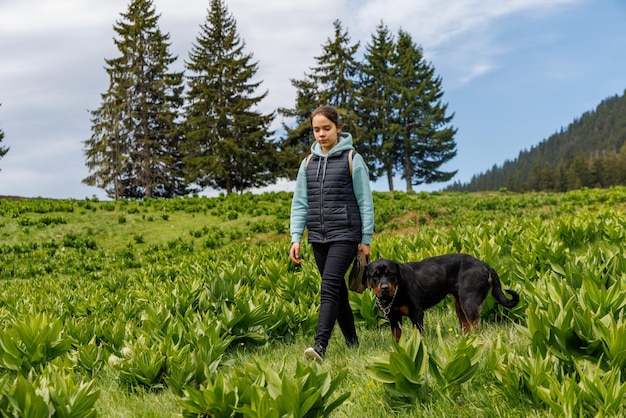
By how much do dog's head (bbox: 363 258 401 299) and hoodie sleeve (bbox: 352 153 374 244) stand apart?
35 centimetres

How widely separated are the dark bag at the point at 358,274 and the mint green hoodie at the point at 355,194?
0.17m

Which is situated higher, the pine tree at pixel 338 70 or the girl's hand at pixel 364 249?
the pine tree at pixel 338 70

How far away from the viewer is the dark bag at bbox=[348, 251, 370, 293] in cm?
482

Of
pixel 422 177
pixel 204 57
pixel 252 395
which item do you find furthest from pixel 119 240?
pixel 422 177

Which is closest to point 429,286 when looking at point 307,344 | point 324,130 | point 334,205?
point 334,205

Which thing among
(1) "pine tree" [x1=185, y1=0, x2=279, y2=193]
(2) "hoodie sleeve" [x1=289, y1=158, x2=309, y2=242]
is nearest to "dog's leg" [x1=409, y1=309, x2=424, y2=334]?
(2) "hoodie sleeve" [x1=289, y1=158, x2=309, y2=242]

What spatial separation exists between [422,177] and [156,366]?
43888mm

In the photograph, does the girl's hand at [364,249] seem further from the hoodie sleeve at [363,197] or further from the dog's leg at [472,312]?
the dog's leg at [472,312]

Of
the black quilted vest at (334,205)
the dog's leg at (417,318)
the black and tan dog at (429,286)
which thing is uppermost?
the black quilted vest at (334,205)

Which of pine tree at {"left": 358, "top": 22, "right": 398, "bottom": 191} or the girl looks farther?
pine tree at {"left": 358, "top": 22, "right": 398, "bottom": 191}

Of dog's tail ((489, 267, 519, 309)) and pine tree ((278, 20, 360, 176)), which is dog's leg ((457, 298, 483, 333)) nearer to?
dog's tail ((489, 267, 519, 309))

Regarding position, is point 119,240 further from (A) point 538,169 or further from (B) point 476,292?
(A) point 538,169

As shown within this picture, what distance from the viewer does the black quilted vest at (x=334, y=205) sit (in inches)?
187

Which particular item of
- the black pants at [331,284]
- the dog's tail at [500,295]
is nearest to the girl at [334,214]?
the black pants at [331,284]
